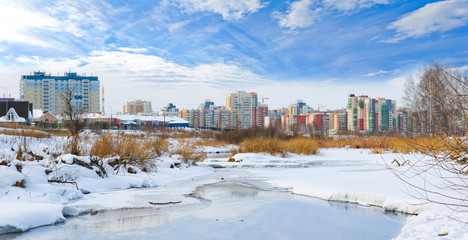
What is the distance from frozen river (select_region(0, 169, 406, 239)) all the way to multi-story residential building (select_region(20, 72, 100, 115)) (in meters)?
108

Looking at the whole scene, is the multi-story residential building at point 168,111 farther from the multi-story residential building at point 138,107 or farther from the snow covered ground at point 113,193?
the snow covered ground at point 113,193

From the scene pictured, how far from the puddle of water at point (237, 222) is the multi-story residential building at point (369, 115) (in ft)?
290

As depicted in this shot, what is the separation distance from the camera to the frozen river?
4.30 meters

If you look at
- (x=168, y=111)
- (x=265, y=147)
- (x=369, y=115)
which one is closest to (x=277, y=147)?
(x=265, y=147)

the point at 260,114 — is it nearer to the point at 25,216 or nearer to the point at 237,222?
the point at 237,222

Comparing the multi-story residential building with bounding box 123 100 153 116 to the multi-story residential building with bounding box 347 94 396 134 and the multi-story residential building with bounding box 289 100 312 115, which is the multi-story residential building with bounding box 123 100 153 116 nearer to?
the multi-story residential building with bounding box 289 100 312 115

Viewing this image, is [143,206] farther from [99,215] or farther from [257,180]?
[257,180]

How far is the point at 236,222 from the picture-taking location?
16.2 feet

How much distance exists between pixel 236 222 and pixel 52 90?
120 meters

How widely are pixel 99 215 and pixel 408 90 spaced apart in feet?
103

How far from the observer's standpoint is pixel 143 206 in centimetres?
605

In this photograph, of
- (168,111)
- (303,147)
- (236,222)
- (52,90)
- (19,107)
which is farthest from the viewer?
(168,111)

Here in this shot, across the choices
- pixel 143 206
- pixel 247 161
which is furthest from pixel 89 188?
pixel 247 161

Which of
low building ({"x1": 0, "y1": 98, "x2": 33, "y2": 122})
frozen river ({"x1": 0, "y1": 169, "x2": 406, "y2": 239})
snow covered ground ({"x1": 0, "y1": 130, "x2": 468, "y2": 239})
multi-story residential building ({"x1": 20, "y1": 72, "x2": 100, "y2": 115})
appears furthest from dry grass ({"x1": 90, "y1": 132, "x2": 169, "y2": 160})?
multi-story residential building ({"x1": 20, "y1": 72, "x2": 100, "y2": 115})
